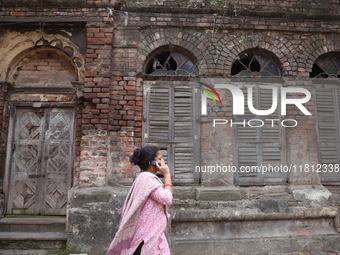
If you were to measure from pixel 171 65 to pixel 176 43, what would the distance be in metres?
0.46

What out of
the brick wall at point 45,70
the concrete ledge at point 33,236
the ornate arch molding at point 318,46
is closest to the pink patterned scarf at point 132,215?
the concrete ledge at point 33,236

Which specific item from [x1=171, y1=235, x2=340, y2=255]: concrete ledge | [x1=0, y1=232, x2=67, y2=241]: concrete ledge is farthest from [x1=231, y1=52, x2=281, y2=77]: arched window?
[x1=0, y1=232, x2=67, y2=241]: concrete ledge

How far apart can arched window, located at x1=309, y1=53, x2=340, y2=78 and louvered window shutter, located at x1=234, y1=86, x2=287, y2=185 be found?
1.47 m

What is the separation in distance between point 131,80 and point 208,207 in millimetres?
2865

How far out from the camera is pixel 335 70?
17.8 feet

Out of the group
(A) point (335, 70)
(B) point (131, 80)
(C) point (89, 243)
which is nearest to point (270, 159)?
(A) point (335, 70)

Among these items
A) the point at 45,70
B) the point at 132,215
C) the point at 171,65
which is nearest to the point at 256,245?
the point at 132,215

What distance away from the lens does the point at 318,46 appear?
5211mm

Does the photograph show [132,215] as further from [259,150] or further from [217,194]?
[259,150]

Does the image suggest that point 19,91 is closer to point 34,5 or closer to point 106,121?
point 34,5

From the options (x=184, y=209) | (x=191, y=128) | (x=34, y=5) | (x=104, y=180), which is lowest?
(x=184, y=209)

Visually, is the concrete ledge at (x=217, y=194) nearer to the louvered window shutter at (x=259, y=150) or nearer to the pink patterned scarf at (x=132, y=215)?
the louvered window shutter at (x=259, y=150)

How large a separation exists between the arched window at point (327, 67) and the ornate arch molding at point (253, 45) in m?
0.74

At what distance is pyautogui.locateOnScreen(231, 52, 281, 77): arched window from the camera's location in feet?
17.2
